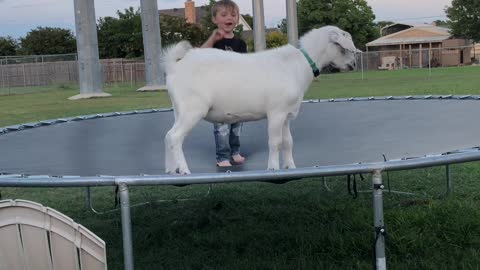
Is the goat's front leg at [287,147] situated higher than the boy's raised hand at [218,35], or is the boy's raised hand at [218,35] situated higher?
the boy's raised hand at [218,35]

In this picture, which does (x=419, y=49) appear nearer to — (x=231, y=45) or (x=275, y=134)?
(x=231, y=45)

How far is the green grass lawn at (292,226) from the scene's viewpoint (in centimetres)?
237

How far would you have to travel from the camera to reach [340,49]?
1937mm

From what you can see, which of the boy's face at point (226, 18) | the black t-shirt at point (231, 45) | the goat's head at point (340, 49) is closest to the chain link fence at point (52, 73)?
the black t-shirt at point (231, 45)

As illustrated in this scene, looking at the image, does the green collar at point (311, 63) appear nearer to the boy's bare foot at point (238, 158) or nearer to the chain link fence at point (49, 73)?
the boy's bare foot at point (238, 158)

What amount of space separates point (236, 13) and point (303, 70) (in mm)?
428

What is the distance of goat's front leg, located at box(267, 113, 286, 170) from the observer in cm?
183

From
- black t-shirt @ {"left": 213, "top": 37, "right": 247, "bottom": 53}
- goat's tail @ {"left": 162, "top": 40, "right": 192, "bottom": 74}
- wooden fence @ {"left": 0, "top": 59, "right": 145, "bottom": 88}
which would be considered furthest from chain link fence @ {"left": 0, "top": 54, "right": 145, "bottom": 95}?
goat's tail @ {"left": 162, "top": 40, "right": 192, "bottom": 74}

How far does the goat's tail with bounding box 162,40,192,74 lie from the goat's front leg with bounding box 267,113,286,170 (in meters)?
0.33

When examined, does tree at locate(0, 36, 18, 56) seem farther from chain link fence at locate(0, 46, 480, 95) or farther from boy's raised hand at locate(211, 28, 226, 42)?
boy's raised hand at locate(211, 28, 226, 42)

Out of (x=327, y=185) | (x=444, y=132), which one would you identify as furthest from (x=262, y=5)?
(x=444, y=132)

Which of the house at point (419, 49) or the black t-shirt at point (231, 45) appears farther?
the house at point (419, 49)

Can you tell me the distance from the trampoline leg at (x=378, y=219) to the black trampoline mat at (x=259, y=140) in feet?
1.67

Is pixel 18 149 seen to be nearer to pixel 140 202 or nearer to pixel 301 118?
pixel 140 202
